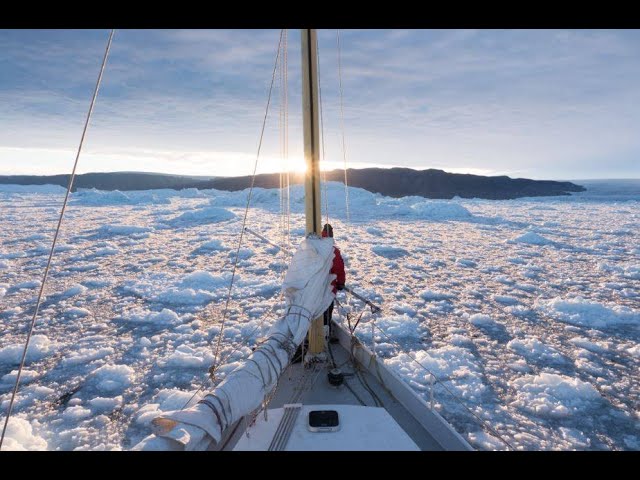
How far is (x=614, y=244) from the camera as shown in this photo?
1872 centimetres

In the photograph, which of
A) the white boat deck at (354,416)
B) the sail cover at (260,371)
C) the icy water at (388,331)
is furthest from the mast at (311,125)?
the white boat deck at (354,416)

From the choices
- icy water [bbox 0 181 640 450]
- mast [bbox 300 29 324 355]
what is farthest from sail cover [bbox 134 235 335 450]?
icy water [bbox 0 181 640 450]

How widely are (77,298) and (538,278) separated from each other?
575 inches

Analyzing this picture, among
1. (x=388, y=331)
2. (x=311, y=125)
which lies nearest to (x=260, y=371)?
(x=311, y=125)

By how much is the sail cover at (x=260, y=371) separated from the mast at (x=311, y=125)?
1.27ft

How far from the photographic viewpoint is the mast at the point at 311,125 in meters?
3.78

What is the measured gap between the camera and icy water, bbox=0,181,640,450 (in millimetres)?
4742

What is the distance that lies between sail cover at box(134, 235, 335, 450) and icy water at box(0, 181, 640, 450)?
542 mm

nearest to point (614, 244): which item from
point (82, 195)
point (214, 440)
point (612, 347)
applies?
point (612, 347)

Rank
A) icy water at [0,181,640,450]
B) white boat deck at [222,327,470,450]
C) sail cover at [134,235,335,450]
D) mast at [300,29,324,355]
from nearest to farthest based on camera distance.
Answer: sail cover at [134,235,335,450]
white boat deck at [222,327,470,450]
mast at [300,29,324,355]
icy water at [0,181,640,450]

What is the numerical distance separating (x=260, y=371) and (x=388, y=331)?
5478mm

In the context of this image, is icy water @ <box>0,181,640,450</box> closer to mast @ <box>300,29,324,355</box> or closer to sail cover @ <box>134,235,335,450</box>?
sail cover @ <box>134,235,335,450</box>

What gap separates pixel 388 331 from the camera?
25.1 feet
